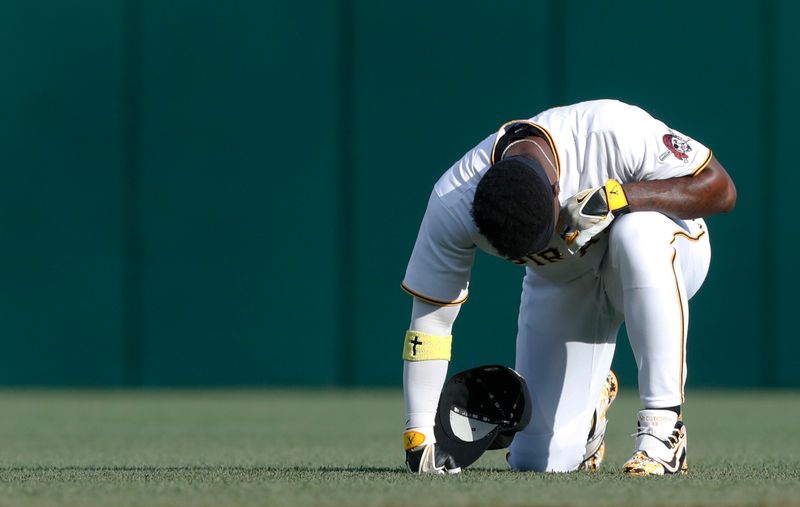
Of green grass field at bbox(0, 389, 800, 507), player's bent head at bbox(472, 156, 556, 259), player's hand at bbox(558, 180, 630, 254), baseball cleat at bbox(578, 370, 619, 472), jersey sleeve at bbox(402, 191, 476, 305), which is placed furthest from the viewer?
baseball cleat at bbox(578, 370, 619, 472)

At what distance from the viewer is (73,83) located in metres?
8.18

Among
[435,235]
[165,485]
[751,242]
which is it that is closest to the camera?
[165,485]

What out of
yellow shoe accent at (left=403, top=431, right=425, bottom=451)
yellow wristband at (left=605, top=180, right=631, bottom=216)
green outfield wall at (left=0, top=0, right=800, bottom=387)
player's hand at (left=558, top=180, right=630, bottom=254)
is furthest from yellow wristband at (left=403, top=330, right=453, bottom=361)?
green outfield wall at (left=0, top=0, right=800, bottom=387)

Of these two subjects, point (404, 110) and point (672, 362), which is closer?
point (672, 362)

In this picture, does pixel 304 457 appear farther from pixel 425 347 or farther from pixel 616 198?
pixel 616 198

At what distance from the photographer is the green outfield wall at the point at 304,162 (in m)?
7.87

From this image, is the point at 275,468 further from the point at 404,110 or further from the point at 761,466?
the point at 404,110

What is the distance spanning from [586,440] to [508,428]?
30cm

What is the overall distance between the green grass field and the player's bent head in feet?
1.74

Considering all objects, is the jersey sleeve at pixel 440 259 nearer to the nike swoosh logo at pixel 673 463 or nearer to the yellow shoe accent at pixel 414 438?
the yellow shoe accent at pixel 414 438

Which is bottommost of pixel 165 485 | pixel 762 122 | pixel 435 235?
pixel 165 485

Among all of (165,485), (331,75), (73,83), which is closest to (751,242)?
(331,75)

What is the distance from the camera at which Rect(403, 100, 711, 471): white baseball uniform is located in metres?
3.00

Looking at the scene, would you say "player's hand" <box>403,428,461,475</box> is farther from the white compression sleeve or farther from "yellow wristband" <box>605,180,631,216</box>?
"yellow wristband" <box>605,180,631,216</box>
